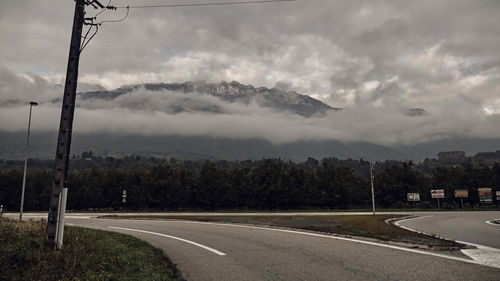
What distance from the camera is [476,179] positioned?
7662 centimetres

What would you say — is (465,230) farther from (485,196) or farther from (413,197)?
(485,196)

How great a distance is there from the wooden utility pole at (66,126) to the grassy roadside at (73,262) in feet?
2.95

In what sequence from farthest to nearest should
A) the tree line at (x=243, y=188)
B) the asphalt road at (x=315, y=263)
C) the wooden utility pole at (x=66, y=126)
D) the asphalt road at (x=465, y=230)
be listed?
the tree line at (x=243, y=188) < the asphalt road at (x=465, y=230) < the wooden utility pole at (x=66, y=126) < the asphalt road at (x=315, y=263)

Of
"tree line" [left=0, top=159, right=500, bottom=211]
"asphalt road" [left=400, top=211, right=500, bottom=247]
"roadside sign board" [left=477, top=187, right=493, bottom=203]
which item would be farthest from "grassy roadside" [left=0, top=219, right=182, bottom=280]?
"roadside sign board" [left=477, top=187, right=493, bottom=203]

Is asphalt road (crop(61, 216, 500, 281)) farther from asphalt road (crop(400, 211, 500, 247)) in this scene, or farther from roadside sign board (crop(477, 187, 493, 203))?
roadside sign board (crop(477, 187, 493, 203))

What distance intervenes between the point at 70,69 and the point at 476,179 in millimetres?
91294

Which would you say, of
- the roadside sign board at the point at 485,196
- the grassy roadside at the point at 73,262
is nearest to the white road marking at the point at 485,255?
the grassy roadside at the point at 73,262

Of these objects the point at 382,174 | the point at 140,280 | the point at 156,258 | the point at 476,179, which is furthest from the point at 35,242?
the point at 476,179

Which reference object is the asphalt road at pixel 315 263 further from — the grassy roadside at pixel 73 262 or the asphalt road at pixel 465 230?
the asphalt road at pixel 465 230

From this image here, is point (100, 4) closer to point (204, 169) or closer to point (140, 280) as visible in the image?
point (140, 280)

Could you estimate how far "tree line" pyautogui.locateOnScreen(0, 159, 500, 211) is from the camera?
68750 millimetres

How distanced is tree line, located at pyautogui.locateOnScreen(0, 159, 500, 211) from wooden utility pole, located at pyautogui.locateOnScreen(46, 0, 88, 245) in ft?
195

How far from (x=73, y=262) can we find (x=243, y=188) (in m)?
61.3

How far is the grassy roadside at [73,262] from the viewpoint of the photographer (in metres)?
7.02
